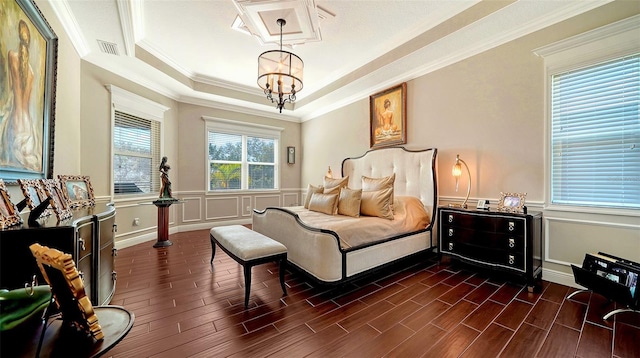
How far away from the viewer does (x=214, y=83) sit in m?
4.92

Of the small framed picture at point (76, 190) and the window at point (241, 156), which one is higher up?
the window at point (241, 156)

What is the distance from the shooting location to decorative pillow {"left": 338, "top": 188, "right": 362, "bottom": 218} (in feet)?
10.3

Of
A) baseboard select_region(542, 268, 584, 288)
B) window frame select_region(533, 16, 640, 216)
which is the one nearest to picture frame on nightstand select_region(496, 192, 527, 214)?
window frame select_region(533, 16, 640, 216)

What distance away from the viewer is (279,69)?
115 inches

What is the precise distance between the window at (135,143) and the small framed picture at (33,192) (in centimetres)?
241

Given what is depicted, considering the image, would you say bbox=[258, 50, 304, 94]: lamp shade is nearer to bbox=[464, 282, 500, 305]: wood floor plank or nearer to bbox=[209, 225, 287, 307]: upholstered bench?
bbox=[209, 225, 287, 307]: upholstered bench

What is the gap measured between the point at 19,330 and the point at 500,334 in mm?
2563

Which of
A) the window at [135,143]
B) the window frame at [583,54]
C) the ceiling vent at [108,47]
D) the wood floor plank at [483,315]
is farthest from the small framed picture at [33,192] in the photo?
the window frame at [583,54]

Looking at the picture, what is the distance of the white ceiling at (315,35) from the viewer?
101 inches

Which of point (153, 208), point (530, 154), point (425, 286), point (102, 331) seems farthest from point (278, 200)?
point (102, 331)

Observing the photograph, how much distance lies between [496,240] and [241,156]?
17.1ft

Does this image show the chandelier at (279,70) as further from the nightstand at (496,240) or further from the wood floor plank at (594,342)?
the wood floor plank at (594,342)

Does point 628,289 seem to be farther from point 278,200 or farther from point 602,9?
point 278,200

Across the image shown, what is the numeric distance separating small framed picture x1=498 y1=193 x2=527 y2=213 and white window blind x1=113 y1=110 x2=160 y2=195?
5.55m
